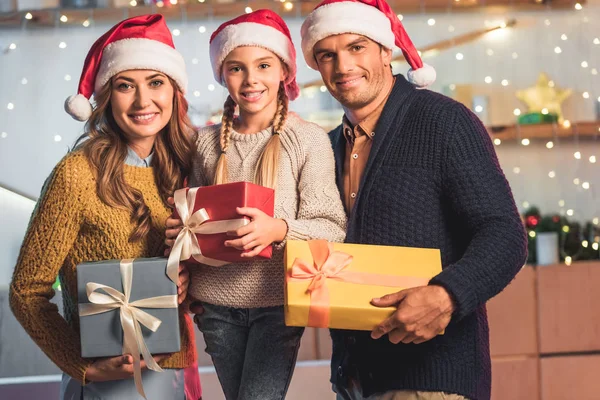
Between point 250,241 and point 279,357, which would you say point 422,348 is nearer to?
point 279,357

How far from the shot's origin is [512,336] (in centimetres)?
351

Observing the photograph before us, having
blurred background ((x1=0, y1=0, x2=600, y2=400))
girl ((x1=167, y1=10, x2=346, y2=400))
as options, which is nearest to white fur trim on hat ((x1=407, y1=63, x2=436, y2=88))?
girl ((x1=167, y1=10, x2=346, y2=400))

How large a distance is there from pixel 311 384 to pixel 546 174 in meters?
1.92

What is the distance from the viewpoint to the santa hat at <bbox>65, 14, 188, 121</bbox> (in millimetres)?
1744

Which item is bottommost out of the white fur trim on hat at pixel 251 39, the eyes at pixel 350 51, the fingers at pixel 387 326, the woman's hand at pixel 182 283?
the fingers at pixel 387 326

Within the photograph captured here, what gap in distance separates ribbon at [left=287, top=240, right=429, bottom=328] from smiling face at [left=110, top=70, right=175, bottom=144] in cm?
51

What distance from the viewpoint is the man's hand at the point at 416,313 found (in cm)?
140

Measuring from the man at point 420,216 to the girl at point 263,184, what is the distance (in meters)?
0.10

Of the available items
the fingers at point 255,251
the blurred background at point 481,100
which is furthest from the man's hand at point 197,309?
the blurred background at point 481,100

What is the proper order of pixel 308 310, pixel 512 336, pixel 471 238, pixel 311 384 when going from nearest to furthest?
pixel 308 310, pixel 471 238, pixel 311 384, pixel 512 336

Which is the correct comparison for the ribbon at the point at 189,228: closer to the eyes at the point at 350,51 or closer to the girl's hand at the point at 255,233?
the girl's hand at the point at 255,233

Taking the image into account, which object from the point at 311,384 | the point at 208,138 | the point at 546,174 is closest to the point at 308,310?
the point at 208,138

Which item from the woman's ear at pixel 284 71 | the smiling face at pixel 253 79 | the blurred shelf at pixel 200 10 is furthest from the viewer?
the blurred shelf at pixel 200 10

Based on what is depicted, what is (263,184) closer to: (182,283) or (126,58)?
(182,283)
